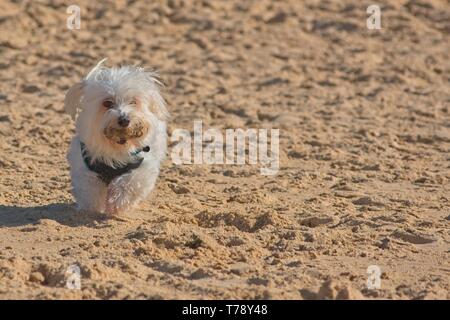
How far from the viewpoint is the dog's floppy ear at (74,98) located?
739 centimetres

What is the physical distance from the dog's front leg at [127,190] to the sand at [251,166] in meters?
0.12

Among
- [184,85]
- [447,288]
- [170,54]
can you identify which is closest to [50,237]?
[447,288]

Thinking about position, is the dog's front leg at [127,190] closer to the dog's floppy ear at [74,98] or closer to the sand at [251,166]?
the sand at [251,166]

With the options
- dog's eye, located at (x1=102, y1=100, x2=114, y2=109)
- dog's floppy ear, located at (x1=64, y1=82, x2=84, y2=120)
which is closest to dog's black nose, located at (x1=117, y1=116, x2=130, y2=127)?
dog's eye, located at (x1=102, y1=100, x2=114, y2=109)

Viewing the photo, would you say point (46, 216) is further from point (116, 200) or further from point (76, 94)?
point (76, 94)

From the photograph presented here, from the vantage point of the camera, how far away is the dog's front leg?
294 inches

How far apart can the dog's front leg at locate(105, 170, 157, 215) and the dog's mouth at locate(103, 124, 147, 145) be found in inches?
16.3

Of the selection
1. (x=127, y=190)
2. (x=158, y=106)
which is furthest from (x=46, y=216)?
(x=158, y=106)

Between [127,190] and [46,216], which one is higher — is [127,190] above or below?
above

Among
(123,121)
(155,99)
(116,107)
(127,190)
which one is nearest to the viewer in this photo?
(123,121)

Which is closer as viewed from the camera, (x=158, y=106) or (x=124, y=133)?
(x=124, y=133)

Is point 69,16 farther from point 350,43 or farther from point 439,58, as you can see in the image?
point 439,58

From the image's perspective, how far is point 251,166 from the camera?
939cm

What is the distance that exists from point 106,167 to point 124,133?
0.46m
